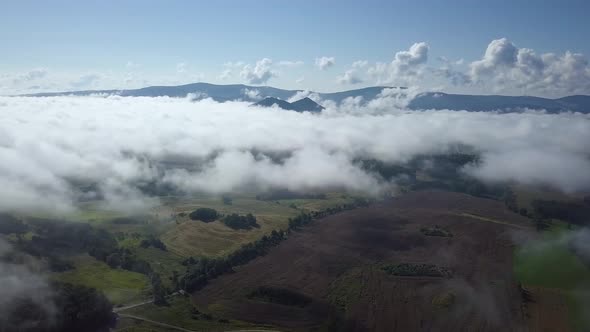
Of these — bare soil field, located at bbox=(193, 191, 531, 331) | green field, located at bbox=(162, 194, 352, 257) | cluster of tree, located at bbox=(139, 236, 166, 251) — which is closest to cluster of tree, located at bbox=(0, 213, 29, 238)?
cluster of tree, located at bbox=(139, 236, 166, 251)

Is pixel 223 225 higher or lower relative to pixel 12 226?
lower

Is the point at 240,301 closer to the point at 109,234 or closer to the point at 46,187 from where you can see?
the point at 109,234

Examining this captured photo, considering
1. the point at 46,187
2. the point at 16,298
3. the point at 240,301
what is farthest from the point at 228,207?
the point at 16,298

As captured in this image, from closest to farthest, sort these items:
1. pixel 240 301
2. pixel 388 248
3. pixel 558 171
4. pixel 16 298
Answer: pixel 16 298 → pixel 240 301 → pixel 388 248 → pixel 558 171

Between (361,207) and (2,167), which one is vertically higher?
(2,167)

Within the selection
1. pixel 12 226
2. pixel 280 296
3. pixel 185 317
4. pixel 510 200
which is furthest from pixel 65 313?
pixel 510 200

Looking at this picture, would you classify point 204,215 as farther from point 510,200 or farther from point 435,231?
point 510,200
